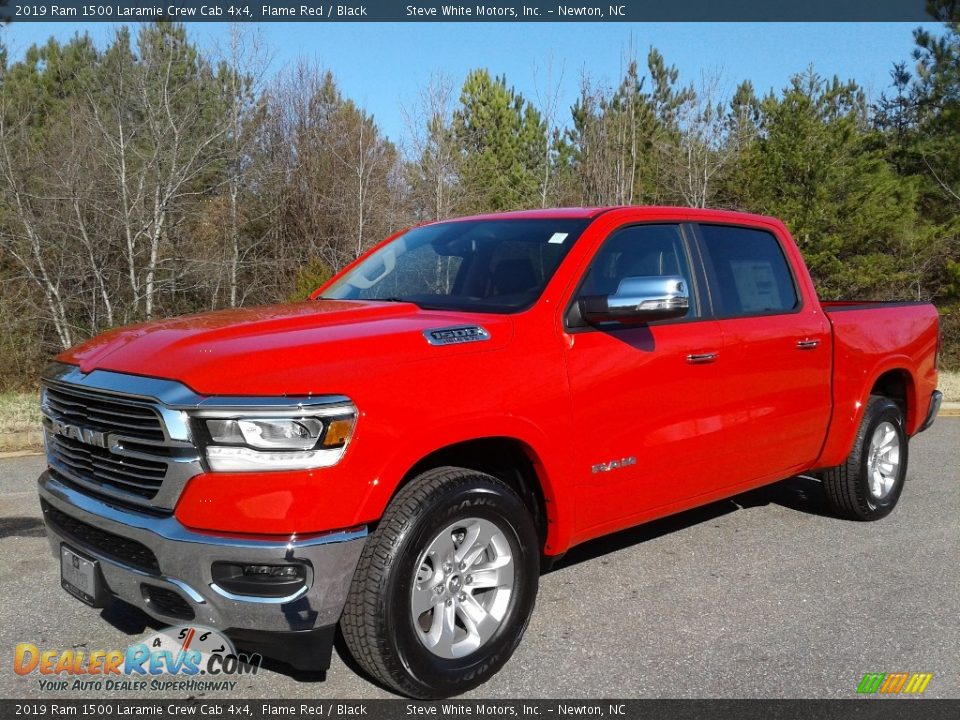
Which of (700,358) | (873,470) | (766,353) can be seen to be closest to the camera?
(700,358)

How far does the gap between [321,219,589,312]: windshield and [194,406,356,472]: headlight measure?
4.16ft

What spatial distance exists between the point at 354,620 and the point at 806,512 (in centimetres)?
404

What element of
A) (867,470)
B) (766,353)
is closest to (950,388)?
(867,470)

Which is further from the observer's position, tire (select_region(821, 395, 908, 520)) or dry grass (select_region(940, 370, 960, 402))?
dry grass (select_region(940, 370, 960, 402))

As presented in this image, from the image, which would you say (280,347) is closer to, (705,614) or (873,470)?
(705,614)

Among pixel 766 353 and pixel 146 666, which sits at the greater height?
pixel 766 353

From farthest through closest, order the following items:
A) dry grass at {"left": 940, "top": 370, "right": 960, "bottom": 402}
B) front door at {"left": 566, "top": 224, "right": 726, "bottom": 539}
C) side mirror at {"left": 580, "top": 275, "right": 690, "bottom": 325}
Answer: dry grass at {"left": 940, "top": 370, "right": 960, "bottom": 402} → front door at {"left": 566, "top": 224, "right": 726, "bottom": 539} → side mirror at {"left": 580, "top": 275, "right": 690, "bottom": 325}

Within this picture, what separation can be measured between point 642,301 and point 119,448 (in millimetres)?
2155

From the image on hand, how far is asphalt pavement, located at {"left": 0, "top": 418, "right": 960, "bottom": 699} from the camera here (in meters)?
3.47

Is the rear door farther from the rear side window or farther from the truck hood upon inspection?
the truck hood

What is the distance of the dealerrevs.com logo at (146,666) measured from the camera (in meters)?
3.44

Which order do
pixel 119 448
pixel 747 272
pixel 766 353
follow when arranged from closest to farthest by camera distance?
pixel 119 448 → pixel 766 353 → pixel 747 272

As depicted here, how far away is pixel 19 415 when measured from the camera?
9.17 m

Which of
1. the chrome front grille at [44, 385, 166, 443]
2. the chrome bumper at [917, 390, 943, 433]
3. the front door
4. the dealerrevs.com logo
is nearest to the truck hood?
the chrome front grille at [44, 385, 166, 443]
